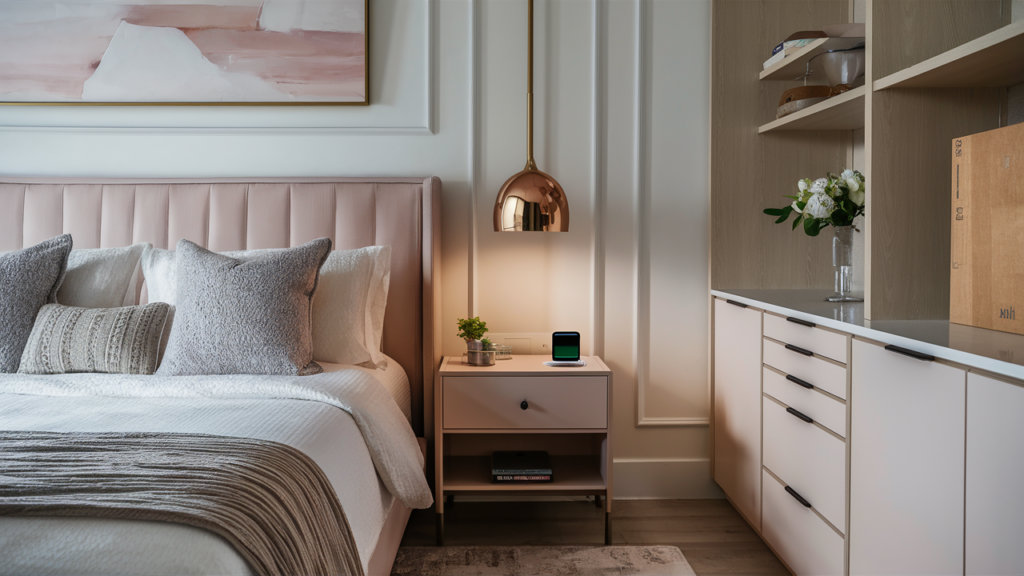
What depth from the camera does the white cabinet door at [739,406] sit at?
197 cm

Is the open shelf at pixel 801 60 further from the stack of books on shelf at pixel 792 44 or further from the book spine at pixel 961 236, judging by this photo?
the book spine at pixel 961 236

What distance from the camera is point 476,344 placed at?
6.98 feet

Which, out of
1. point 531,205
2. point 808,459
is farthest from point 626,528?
point 531,205

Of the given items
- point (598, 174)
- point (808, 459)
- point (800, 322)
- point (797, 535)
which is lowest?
point (797, 535)

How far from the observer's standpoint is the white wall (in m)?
2.35

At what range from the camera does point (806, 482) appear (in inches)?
64.9

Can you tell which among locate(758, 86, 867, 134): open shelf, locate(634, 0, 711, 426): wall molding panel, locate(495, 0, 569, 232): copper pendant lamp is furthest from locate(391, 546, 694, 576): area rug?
locate(758, 86, 867, 134): open shelf

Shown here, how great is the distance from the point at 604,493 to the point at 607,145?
134cm

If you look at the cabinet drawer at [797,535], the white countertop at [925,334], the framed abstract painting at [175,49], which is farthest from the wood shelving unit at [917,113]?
the framed abstract painting at [175,49]

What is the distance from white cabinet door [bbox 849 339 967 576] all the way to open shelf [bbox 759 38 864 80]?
3.48ft

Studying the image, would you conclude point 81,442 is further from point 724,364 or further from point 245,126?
point 724,364

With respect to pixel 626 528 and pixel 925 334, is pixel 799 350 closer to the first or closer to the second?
pixel 925 334

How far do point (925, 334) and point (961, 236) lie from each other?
29 cm

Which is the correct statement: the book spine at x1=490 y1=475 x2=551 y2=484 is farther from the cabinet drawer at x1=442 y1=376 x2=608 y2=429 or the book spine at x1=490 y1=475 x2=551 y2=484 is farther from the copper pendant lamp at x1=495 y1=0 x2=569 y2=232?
the copper pendant lamp at x1=495 y1=0 x2=569 y2=232
